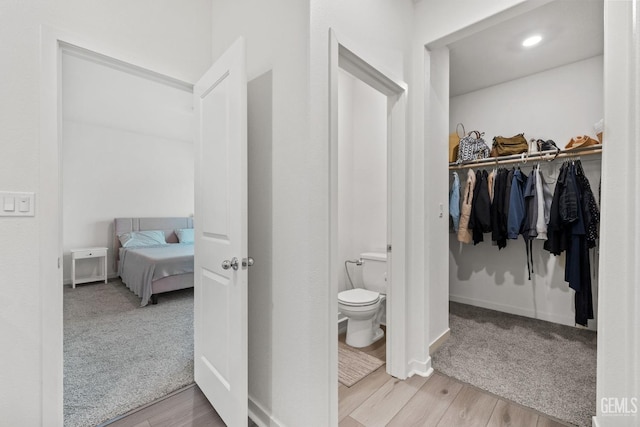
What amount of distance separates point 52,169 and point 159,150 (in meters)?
4.78

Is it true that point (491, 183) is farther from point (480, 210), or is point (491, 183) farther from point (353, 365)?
point (353, 365)

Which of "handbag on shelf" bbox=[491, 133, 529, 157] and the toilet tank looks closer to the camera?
the toilet tank

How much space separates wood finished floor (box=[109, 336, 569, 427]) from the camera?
60.5 inches

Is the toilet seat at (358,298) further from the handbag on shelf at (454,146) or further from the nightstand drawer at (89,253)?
the nightstand drawer at (89,253)

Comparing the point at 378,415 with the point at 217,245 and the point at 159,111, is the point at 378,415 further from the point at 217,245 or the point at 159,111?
the point at 159,111

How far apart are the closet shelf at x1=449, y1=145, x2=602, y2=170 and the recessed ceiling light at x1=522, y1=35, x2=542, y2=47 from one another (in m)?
1.01

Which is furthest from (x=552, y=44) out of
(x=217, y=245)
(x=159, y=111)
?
(x=159, y=111)

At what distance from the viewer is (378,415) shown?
1.59 m

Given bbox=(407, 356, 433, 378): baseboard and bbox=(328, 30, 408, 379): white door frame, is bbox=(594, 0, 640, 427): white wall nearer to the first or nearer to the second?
bbox=(407, 356, 433, 378): baseboard

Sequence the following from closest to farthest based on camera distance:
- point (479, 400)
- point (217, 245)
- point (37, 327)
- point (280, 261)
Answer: point (37, 327) < point (280, 261) < point (217, 245) < point (479, 400)

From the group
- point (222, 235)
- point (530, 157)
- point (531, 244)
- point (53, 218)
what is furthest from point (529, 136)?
point (53, 218)

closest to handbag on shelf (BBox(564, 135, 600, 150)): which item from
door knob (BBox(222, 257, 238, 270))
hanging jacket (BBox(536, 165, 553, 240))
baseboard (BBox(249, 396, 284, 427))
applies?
hanging jacket (BBox(536, 165, 553, 240))

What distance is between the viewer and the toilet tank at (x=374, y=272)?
2.68 meters

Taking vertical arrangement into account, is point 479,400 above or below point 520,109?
below
